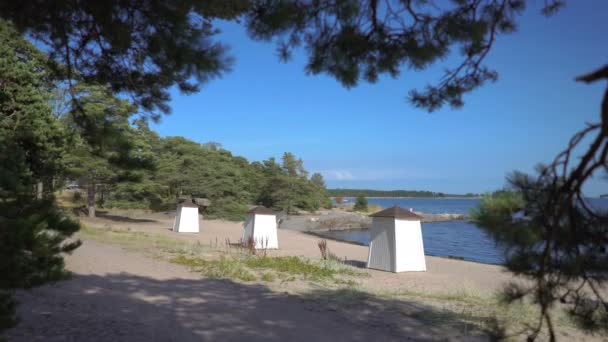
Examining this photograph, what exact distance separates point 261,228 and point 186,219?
6605 mm

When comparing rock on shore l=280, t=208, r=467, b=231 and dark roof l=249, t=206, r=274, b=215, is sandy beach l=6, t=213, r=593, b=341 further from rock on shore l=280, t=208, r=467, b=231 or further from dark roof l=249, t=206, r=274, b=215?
rock on shore l=280, t=208, r=467, b=231

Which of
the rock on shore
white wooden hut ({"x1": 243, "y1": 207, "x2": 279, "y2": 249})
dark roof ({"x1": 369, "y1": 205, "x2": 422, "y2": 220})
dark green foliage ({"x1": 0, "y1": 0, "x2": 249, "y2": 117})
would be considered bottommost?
the rock on shore

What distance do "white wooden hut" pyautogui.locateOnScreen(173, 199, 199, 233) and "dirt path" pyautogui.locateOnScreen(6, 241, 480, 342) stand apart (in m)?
12.2

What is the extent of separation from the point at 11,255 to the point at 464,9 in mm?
3818

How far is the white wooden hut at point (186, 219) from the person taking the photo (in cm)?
1953

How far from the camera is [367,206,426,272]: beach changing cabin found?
10.5 metres

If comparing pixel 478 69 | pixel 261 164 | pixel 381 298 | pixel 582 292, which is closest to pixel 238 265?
pixel 381 298

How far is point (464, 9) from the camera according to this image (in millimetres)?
3803

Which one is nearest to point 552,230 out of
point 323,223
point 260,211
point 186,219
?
point 260,211

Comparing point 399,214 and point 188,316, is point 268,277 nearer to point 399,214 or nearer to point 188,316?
point 188,316

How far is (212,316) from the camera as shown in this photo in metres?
5.29

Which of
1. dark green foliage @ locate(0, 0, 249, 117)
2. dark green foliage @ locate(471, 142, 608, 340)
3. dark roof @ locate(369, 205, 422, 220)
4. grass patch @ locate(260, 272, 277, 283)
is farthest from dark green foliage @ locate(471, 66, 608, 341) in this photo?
dark roof @ locate(369, 205, 422, 220)

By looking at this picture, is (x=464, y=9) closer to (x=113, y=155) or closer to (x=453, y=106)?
(x=453, y=106)

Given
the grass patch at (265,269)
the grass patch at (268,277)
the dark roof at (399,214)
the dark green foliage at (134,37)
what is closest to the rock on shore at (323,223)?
the dark roof at (399,214)
